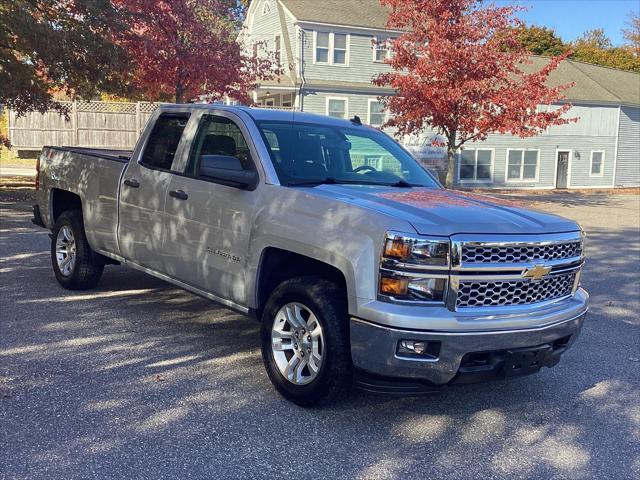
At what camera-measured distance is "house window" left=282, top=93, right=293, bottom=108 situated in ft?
95.5

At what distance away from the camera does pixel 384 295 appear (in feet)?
12.7

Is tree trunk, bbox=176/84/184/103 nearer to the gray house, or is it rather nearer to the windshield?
the gray house

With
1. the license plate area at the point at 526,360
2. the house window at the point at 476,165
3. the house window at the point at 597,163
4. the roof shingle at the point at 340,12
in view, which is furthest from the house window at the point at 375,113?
the license plate area at the point at 526,360

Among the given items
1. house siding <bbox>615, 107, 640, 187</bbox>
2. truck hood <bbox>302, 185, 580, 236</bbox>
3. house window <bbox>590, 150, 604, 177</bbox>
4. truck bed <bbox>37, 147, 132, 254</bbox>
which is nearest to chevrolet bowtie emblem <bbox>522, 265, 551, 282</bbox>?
truck hood <bbox>302, 185, 580, 236</bbox>

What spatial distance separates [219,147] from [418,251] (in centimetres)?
230

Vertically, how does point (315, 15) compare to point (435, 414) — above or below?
above

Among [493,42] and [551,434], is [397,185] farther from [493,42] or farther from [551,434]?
[493,42]

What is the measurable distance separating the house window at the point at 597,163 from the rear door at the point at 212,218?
111ft

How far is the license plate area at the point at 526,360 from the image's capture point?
3.97 m

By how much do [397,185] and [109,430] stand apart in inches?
111

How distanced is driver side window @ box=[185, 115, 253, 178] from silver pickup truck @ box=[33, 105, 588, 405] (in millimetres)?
13

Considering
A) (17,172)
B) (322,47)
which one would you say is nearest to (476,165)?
(322,47)

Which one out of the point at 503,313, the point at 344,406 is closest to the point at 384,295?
the point at 503,313

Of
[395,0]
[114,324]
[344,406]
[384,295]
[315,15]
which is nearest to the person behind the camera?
[384,295]
